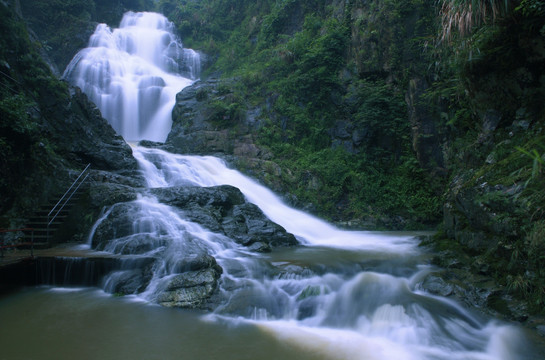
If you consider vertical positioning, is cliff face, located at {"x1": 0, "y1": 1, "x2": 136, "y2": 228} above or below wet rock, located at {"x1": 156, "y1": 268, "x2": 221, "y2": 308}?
above

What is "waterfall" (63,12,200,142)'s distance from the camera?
17.9 m

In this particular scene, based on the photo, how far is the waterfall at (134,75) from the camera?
58.6 ft

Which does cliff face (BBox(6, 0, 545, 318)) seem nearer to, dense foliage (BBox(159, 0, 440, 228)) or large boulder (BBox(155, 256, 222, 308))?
dense foliage (BBox(159, 0, 440, 228))

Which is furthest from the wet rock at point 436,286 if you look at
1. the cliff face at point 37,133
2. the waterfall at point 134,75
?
the waterfall at point 134,75

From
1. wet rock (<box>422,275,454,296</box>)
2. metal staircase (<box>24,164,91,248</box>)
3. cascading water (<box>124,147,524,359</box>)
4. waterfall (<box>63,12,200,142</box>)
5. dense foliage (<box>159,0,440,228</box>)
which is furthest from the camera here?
waterfall (<box>63,12,200,142</box>)

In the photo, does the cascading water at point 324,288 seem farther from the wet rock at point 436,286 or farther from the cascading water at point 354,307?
the wet rock at point 436,286

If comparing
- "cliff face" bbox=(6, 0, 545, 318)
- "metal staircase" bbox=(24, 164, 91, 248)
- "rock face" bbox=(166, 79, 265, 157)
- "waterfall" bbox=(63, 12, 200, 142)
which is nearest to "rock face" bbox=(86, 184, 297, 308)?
"metal staircase" bbox=(24, 164, 91, 248)

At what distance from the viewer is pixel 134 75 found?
20484mm

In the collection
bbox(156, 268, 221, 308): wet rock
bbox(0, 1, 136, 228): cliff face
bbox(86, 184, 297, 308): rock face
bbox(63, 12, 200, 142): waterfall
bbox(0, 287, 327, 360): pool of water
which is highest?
bbox(63, 12, 200, 142): waterfall

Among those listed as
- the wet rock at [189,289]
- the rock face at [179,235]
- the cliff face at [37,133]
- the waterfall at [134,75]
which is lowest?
the wet rock at [189,289]

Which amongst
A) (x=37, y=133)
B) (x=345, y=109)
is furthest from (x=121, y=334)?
(x=345, y=109)

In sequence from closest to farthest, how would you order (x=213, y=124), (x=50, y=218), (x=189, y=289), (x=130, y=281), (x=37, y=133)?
(x=189, y=289)
(x=130, y=281)
(x=50, y=218)
(x=37, y=133)
(x=213, y=124)

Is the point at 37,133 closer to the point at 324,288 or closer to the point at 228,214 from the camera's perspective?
the point at 228,214

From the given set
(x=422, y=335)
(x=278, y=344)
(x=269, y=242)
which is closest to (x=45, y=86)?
(x=269, y=242)
